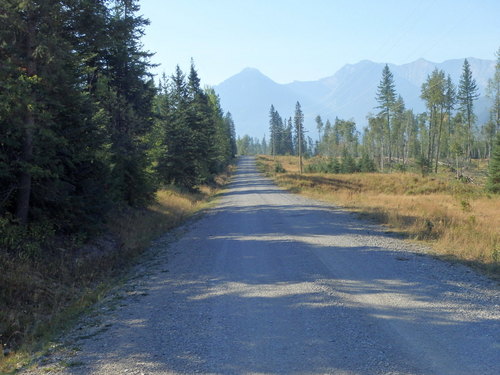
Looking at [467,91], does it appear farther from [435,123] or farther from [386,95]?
[386,95]

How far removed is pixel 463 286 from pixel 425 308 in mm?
1497

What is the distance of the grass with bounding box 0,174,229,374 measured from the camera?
500cm

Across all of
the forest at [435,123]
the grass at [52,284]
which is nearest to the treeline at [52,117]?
the grass at [52,284]

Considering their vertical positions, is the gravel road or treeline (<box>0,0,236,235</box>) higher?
treeline (<box>0,0,236,235</box>)

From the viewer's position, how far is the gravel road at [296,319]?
3814 millimetres

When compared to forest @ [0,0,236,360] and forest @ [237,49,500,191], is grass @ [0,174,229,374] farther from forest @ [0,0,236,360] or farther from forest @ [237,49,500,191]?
forest @ [237,49,500,191]

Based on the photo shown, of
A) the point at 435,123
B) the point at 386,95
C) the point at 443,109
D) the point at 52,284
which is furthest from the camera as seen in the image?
the point at 386,95

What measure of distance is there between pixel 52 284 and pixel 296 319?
5035mm

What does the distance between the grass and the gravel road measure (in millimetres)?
508

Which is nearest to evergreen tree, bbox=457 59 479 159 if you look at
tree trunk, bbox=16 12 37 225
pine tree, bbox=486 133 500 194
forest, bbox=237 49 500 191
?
forest, bbox=237 49 500 191

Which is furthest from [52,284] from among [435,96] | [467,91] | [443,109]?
[467,91]

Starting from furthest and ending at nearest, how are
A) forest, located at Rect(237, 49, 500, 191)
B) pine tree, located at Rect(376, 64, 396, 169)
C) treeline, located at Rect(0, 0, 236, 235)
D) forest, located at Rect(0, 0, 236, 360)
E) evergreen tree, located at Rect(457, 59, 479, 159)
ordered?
pine tree, located at Rect(376, 64, 396, 169)
evergreen tree, located at Rect(457, 59, 479, 159)
forest, located at Rect(237, 49, 500, 191)
treeline, located at Rect(0, 0, 236, 235)
forest, located at Rect(0, 0, 236, 360)

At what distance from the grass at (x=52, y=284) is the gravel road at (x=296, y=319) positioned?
51 centimetres

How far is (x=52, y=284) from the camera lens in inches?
282
